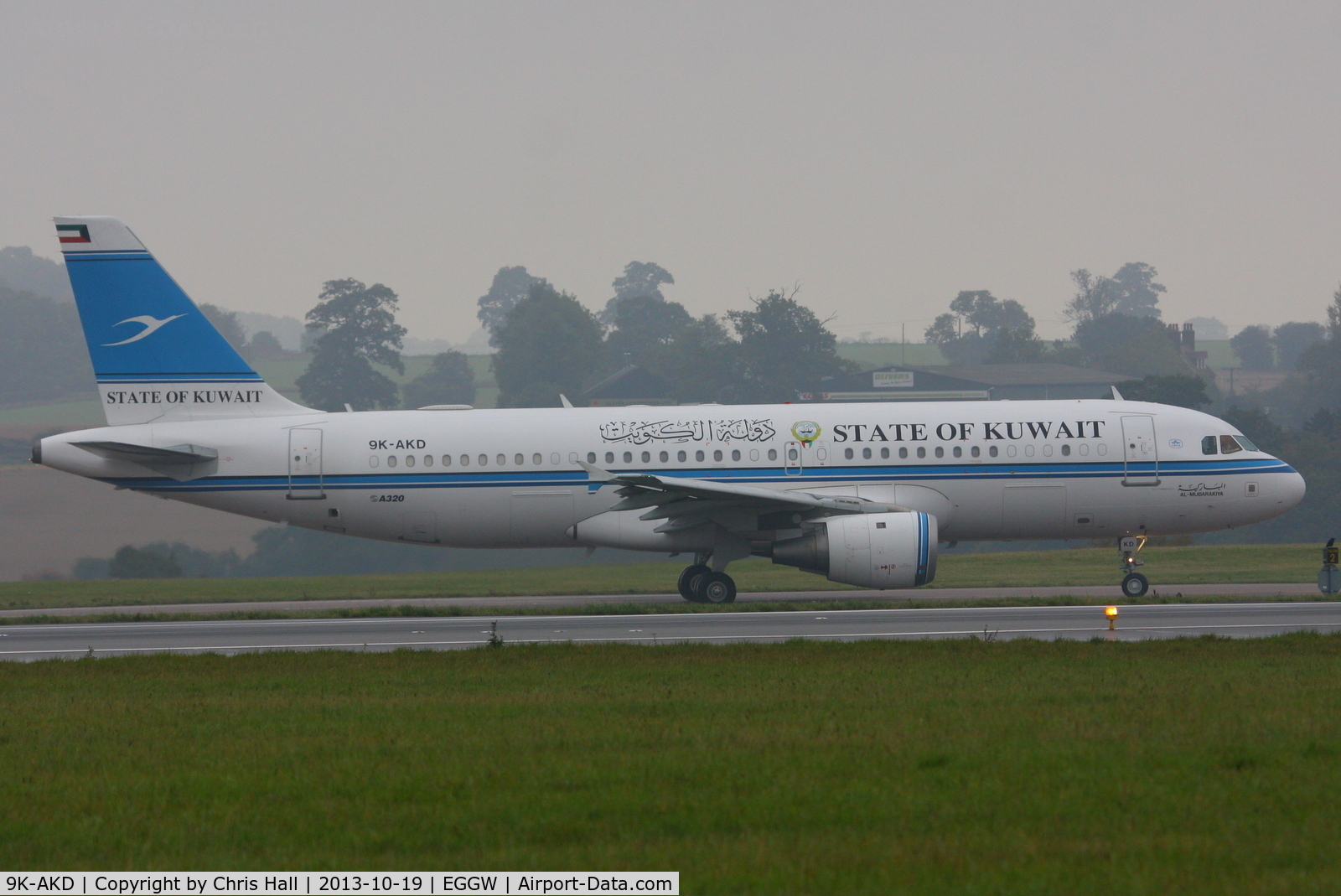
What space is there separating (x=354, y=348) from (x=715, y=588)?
96.0 m

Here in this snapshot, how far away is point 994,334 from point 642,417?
156 metres

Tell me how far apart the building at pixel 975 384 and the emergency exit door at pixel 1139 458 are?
224ft

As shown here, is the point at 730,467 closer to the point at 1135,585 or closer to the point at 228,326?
the point at 1135,585

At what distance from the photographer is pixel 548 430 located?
89.2 feet

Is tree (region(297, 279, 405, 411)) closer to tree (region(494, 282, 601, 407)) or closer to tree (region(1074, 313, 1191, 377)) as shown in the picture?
tree (region(494, 282, 601, 407))

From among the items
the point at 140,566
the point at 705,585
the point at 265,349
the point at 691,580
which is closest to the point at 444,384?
the point at 265,349

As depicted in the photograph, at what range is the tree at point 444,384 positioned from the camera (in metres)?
123

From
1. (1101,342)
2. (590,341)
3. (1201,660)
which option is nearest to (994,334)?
(1101,342)

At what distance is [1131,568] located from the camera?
2714 cm

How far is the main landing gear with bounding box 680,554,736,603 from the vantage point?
87.9 ft

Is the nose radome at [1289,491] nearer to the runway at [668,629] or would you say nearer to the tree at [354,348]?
the runway at [668,629]

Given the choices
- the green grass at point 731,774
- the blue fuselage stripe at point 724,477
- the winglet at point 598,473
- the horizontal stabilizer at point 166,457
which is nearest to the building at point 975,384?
the blue fuselage stripe at point 724,477

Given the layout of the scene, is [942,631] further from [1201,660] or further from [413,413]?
[413,413]

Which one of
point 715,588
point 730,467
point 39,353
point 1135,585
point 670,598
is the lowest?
point 670,598
